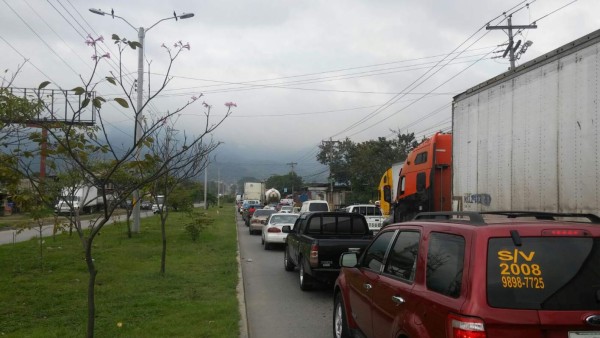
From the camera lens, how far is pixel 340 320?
650 cm

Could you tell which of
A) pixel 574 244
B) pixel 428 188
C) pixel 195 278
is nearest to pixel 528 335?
pixel 574 244

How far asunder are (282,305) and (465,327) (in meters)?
6.49

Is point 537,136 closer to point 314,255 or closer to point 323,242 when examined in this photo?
point 323,242

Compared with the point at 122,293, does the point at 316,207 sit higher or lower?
higher

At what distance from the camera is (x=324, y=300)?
9.87 m

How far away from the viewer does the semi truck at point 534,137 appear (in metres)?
6.30

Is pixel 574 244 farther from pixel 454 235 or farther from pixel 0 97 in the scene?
A: pixel 0 97

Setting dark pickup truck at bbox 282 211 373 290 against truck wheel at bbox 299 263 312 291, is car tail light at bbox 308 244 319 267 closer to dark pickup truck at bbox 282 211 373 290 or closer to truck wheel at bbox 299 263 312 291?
dark pickup truck at bbox 282 211 373 290

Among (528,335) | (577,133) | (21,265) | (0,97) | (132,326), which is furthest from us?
(21,265)

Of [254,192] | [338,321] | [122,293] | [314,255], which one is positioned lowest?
[122,293]

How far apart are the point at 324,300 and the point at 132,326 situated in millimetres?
3903

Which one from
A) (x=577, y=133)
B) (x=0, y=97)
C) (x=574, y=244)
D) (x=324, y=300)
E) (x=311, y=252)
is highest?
(x=0, y=97)

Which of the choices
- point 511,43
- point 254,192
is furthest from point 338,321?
point 254,192

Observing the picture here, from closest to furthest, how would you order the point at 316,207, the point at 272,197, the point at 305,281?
the point at 305,281 → the point at 316,207 → the point at 272,197
